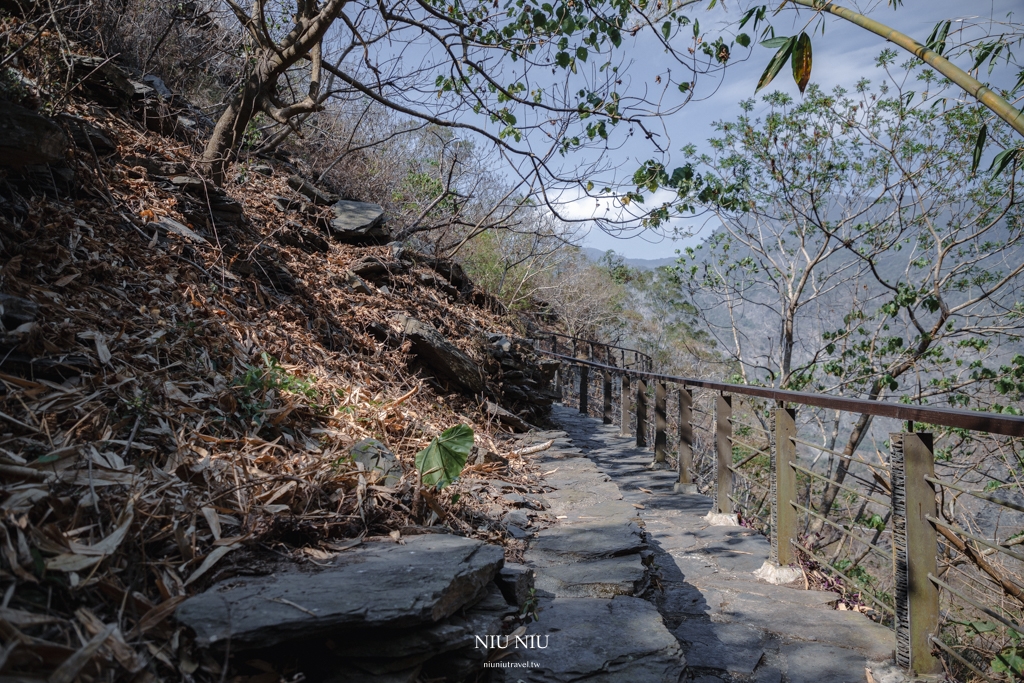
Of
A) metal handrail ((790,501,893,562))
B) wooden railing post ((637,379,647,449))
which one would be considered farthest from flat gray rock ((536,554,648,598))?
wooden railing post ((637,379,647,449))

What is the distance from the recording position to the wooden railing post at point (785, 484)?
3.01 m

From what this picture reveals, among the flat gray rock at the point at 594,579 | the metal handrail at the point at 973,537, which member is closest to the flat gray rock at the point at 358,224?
the flat gray rock at the point at 594,579

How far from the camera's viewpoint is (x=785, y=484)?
3.05 m

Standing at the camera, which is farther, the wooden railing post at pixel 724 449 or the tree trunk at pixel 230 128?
the tree trunk at pixel 230 128

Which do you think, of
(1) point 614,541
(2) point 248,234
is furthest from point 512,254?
(1) point 614,541

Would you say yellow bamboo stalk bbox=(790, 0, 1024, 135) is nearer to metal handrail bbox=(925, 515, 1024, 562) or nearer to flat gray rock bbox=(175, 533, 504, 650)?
metal handrail bbox=(925, 515, 1024, 562)

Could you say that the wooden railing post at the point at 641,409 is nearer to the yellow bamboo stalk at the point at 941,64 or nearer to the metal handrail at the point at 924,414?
the metal handrail at the point at 924,414

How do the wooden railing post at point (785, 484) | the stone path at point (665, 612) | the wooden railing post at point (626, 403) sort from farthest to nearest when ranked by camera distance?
the wooden railing post at point (626, 403)
the wooden railing post at point (785, 484)
the stone path at point (665, 612)

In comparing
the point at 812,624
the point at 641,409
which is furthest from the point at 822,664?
the point at 641,409

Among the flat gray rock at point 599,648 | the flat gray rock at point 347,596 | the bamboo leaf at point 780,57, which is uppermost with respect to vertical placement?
the bamboo leaf at point 780,57

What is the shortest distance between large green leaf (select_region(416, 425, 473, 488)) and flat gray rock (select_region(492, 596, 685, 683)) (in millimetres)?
636

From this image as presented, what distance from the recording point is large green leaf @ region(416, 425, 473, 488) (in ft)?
7.72

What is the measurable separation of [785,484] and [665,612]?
38.7 inches

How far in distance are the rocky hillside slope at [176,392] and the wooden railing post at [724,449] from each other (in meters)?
1.39
